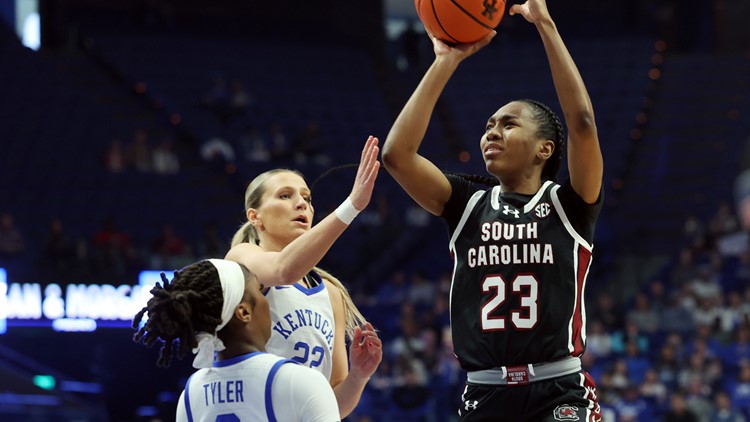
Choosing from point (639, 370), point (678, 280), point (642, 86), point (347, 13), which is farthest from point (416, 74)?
point (639, 370)

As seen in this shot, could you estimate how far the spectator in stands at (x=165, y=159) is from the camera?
1859cm

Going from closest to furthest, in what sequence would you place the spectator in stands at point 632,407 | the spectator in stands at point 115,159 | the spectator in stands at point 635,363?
the spectator in stands at point 632,407 → the spectator in stands at point 635,363 → the spectator in stands at point 115,159

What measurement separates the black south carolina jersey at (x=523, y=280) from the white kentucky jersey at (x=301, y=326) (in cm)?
71

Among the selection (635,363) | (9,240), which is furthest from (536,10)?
(9,240)

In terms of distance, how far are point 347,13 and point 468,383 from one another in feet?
70.0

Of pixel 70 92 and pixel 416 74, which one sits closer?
pixel 70 92

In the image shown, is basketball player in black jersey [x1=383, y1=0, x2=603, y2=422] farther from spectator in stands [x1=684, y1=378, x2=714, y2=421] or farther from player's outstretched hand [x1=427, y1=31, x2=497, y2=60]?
spectator in stands [x1=684, y1=378, x2=714, y2=421]

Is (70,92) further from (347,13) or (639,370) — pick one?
(639,370)

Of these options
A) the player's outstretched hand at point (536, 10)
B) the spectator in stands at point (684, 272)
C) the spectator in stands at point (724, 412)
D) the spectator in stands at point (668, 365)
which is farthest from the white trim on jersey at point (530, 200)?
the spectator in stands at point (684, 272)

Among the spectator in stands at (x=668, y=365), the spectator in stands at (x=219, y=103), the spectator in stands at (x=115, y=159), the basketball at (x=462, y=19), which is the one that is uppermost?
the spectator in stands at (x=219, y=103)

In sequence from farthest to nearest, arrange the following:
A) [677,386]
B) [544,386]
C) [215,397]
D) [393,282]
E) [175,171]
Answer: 1. [175,171]
2. [393,282]
3. [677,386]
4. [544,386]
5. [215,397]

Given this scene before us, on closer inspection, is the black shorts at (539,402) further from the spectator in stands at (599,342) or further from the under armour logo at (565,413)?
the spectator in stands at (599,342)

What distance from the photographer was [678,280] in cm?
1722

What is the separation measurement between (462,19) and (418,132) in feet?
1.61
